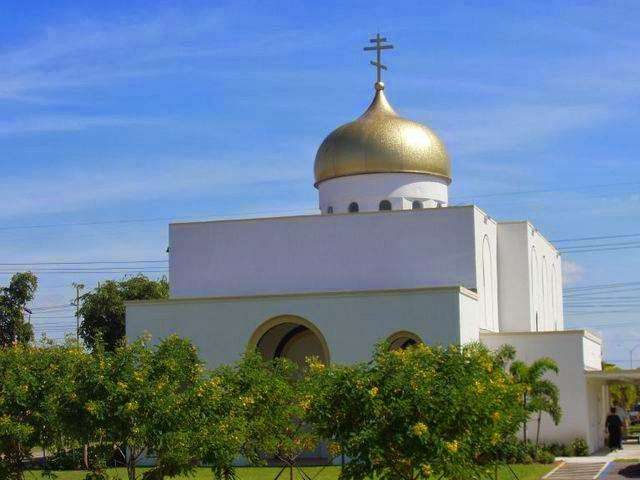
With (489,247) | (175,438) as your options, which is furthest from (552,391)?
(175,438)

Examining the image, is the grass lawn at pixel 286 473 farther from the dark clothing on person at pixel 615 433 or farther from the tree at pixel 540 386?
the dark clothing on person at pixel 615 433

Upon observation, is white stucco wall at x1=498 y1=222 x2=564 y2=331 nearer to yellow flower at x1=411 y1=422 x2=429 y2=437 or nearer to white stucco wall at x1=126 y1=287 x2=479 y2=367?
white stucco wall at x1=126 y1=287 x2=479 y2=367

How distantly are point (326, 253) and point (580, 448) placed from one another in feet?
32.5

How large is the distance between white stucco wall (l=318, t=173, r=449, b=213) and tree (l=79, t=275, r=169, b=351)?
17.6 meters

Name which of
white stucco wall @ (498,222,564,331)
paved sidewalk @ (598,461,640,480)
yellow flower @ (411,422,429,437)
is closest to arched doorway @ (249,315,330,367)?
white stucco wall @ (498,222,564,331)

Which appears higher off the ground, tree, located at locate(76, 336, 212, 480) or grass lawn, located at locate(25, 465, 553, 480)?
tree, located at locate(76, 336, 212, 480)

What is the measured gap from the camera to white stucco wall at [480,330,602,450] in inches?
1300

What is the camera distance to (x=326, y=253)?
113ft

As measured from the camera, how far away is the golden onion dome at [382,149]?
36.0m

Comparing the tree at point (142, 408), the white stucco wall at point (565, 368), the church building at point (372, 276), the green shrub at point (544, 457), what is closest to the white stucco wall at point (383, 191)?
the church building at point (372, 276)

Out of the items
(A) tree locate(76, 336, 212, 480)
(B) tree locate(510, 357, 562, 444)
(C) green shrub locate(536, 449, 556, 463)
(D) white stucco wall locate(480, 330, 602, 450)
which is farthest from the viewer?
(D) white stucco wall locate(480, 330, 602, 450)

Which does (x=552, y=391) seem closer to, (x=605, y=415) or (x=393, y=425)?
(x=605, y=415)

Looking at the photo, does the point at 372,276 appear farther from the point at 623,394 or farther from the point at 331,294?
the point at 623,394

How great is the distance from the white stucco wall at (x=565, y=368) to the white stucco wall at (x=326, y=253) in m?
2.46
